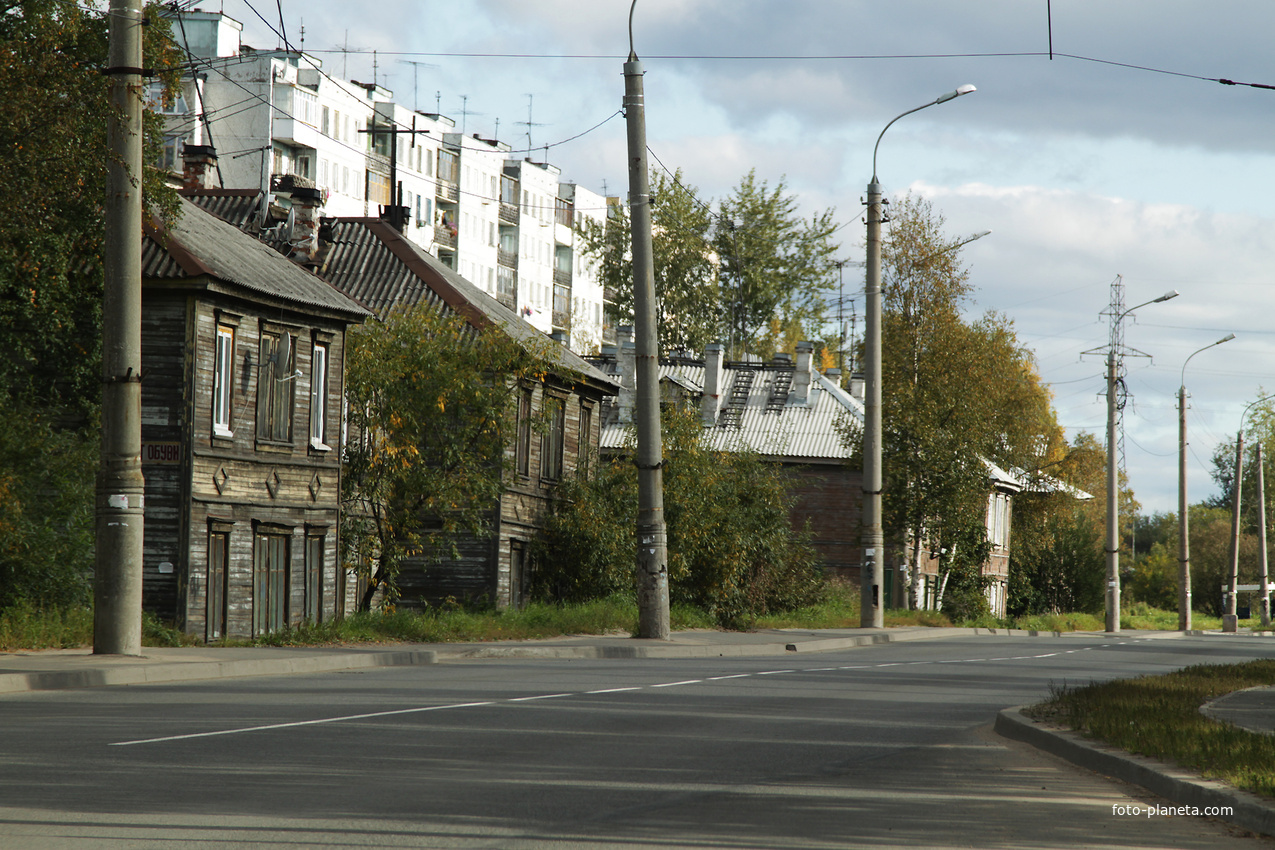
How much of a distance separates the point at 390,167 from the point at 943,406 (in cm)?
3097

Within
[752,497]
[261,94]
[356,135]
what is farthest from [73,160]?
[356,135]

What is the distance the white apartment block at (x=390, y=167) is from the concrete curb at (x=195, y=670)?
3406 centimetres

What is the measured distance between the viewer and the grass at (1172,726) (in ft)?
31.4

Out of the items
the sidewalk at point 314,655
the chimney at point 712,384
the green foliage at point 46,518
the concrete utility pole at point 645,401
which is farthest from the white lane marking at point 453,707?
the chimney at point 712,384

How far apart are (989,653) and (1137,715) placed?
50.5 ft

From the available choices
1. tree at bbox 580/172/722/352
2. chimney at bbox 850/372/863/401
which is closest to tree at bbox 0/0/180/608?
chimney at bbox 850/372/863/401

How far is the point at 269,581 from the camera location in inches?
1085

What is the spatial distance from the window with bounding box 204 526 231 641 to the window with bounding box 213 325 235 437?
1780 millimetres

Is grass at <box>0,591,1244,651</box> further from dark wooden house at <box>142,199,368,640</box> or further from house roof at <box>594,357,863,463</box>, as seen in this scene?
house roof at <box>594,357,863,463</box>

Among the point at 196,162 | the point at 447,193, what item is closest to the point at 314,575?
the point at 196,162

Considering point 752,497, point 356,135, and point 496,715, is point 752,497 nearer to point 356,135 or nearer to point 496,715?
point 496,715

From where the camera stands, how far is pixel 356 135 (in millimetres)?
79000

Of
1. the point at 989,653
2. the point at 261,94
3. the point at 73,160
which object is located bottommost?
the point at 989,653

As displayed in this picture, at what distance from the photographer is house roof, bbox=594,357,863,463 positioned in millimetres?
52156
